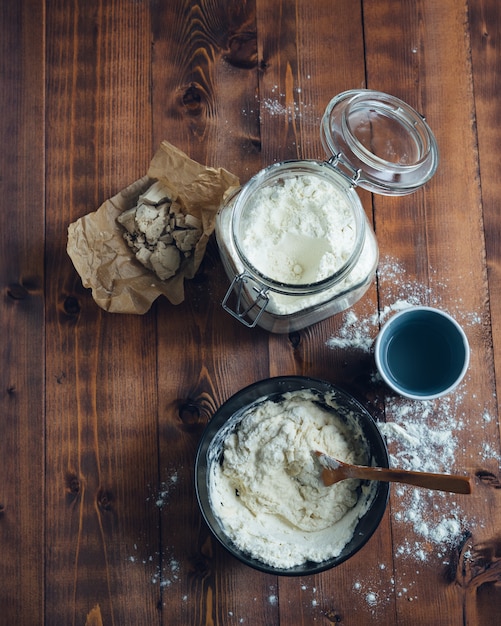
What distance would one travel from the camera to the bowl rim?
3.23 ft

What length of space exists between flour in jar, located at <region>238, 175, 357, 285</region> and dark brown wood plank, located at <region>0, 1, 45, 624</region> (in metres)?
0.42

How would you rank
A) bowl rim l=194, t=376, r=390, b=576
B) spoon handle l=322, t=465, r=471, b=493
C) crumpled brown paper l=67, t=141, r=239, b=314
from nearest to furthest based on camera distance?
1. spoon handle l=322, t=465, r=471, b=493
2. bowl rim l=194, t=376, r=390, b=576
3. crumpled brown paper l=67, t=141, r=239, b=314

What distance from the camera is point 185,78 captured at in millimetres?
1172

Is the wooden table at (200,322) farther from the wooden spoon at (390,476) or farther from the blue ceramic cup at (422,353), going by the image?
the wooden spoon at (390,476)

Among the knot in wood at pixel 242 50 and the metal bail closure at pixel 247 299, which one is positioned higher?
the knot in wood at pixel 242 50

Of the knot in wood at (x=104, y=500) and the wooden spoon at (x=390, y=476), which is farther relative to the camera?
the knot in wood at (x=104, y=500)

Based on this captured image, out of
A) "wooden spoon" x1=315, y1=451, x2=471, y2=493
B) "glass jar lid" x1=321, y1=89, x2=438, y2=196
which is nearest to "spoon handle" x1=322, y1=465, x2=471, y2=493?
"wooden spoon" x1=315, y1=451, x2=471, y2=493

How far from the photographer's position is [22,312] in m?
1.14

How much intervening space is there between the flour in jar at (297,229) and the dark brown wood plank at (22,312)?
0.42 metres

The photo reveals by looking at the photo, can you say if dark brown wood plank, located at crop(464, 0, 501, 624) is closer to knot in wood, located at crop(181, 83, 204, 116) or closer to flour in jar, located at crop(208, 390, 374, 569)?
flour in jar, located at crop(208, 390, 374, 569)

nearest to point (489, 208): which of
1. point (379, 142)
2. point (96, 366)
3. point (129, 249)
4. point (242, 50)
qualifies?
point (379, 142)

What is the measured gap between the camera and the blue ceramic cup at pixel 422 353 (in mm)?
1056

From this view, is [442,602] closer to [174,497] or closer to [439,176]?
[174,497]

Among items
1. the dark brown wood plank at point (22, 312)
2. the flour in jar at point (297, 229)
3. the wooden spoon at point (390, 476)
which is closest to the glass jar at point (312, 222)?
the flour in jar at point (297, 229)
